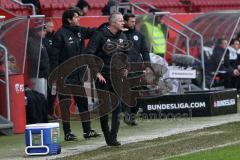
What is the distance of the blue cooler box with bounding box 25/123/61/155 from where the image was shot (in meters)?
12.6

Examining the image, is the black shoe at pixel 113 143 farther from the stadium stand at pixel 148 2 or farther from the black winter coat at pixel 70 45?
the stadium stand at pixel 148 2

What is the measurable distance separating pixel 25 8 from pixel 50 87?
5.53 m

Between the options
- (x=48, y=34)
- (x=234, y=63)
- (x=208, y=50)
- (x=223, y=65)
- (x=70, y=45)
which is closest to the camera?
(x=70, y=45)

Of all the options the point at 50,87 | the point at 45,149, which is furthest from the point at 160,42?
the point at 45,149

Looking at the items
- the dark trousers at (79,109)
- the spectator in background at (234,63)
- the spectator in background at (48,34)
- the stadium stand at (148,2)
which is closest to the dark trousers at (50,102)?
the spectator in background at (48,34)

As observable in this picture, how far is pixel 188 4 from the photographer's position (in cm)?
2988

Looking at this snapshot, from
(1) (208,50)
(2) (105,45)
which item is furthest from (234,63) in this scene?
(2) (105,45)

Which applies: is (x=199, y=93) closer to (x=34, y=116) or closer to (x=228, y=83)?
(x=34, y=116)

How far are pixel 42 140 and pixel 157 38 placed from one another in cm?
846

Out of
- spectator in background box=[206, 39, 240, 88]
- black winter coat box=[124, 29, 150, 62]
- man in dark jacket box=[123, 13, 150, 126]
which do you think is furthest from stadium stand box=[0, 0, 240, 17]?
black winter coat box=[124, 29, 150, 62]

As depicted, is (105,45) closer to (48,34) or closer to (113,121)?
(113,121)

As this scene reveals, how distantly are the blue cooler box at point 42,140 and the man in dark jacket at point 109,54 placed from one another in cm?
88

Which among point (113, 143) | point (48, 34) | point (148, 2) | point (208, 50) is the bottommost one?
point (113, 143)

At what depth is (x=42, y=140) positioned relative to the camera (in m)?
12.6
